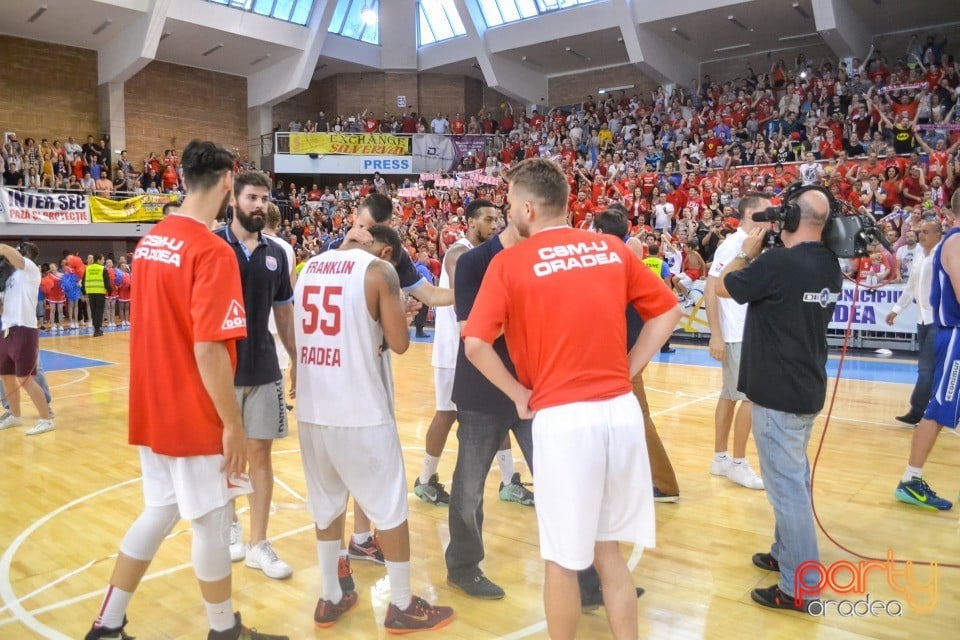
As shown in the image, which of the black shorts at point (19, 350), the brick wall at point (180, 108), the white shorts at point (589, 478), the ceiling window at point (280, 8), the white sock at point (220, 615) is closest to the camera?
the white shorts at point (589, 478)

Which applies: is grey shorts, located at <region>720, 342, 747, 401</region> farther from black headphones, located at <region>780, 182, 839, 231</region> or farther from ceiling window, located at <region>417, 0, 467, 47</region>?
ceiling window, located at <region>417, 0, 467, 47</region>

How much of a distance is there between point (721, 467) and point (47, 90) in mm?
25984

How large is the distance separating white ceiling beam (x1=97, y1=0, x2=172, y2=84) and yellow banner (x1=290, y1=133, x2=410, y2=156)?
5.86 metres

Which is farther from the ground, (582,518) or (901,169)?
(901,169)

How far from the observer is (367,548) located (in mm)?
4023

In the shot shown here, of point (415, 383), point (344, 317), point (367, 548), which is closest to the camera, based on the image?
point (344, 317)

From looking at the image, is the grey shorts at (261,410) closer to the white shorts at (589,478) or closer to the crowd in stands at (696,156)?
the white shorts at (589,478)

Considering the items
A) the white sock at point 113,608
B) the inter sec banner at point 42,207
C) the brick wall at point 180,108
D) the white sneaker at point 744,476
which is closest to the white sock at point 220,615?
the white sock at point 113,608

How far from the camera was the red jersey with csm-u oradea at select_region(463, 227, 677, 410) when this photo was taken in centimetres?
247

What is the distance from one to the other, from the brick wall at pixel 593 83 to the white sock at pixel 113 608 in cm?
2579

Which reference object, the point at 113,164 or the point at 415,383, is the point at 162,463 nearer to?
the point at 415,383

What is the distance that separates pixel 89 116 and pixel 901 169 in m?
25.0

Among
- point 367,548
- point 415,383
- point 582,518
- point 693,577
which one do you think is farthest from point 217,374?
point 415,383

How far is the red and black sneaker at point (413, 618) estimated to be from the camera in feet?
10.5
